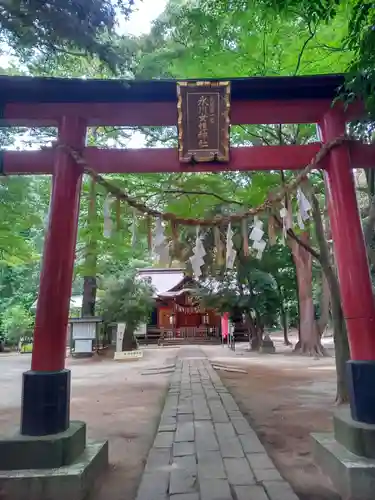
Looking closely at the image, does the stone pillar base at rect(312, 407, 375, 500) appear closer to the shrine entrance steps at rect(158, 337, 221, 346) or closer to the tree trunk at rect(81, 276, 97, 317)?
the tree trunk at rect(81, 276, 97, 317)

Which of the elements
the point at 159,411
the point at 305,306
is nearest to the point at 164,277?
the point at 305,306

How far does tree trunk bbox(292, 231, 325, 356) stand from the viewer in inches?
706

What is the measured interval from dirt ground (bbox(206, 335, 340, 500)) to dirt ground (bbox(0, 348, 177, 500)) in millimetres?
1515

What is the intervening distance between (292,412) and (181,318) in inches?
987

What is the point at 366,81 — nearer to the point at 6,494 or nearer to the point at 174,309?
the point at 6,494

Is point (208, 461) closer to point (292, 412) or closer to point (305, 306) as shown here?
point (292, 412)

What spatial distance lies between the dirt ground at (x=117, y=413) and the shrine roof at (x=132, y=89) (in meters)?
3.92

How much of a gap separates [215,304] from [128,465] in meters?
16.0

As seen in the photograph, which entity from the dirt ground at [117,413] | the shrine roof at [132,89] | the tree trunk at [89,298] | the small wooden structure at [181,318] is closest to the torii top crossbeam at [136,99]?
the shrine roof at [132,89]

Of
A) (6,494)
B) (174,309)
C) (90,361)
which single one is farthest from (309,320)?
(6,494)

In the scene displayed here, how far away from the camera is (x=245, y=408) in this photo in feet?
22.0

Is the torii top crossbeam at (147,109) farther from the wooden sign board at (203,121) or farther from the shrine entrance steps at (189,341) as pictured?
the shrine entrance steps at (189,341)

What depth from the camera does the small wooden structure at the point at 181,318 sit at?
28837 millimetres

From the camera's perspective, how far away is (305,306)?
18.6 m
